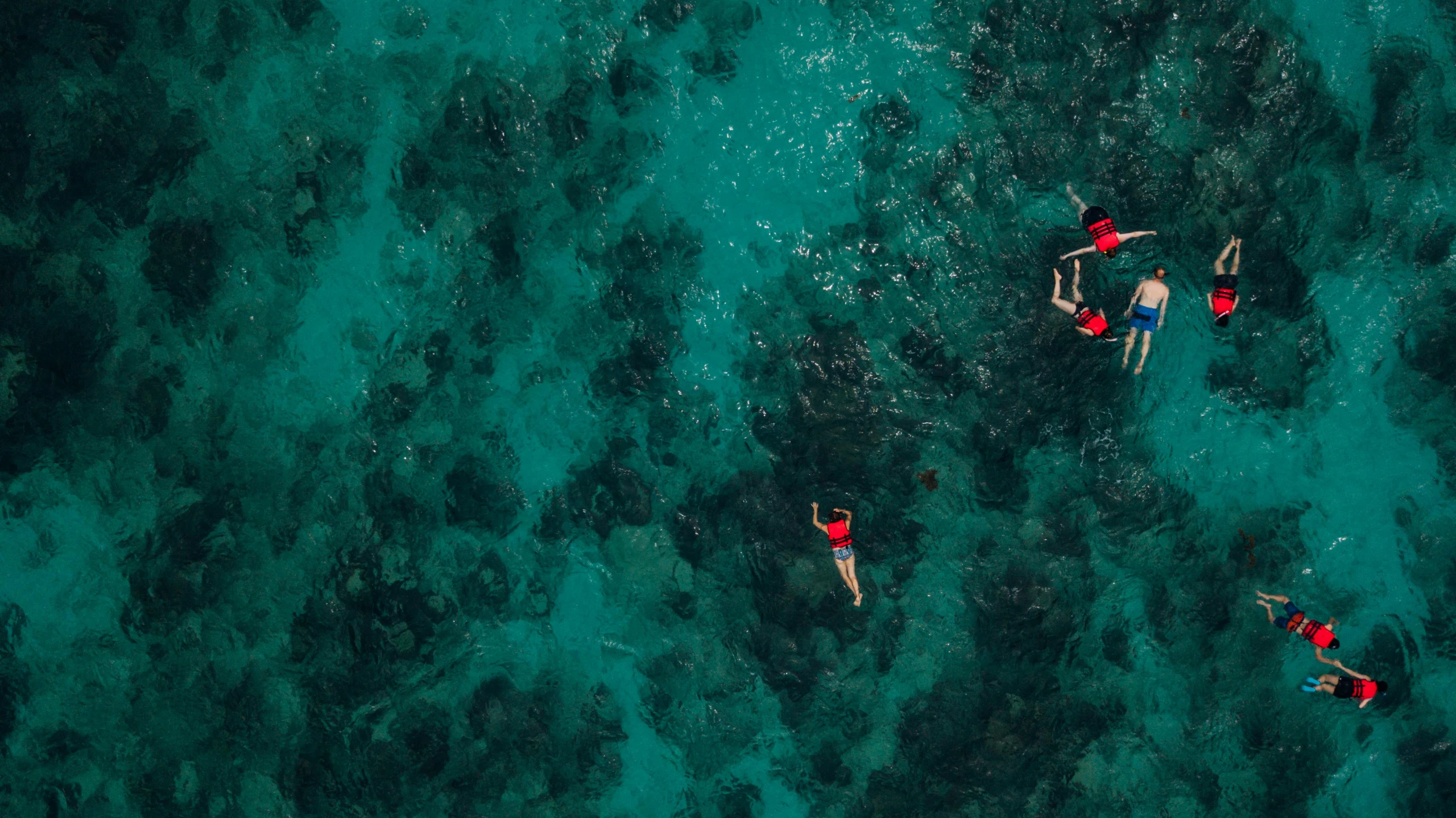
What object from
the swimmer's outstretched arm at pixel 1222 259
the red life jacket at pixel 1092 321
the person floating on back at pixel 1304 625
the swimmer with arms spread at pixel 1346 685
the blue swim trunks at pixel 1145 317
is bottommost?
the swimmer with arms spread at pixel 1346 685

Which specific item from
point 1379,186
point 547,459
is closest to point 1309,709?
point 1379,186

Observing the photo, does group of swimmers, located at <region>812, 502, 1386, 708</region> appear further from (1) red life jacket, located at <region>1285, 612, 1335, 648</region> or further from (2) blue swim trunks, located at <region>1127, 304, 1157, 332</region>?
(2) blue swim trunks, located at <region>1127, 304, 1157, 332</region>

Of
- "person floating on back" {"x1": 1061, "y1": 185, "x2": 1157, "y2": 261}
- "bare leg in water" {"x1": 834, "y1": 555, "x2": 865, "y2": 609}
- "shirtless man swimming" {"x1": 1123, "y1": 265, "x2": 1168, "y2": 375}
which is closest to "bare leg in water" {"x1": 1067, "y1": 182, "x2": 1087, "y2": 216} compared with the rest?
"person floating on back" {"x1": 1061, "y1": 185, "x2": 1157, "y2": 261}

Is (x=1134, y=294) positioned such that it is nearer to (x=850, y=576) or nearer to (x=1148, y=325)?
(x=1148, y=325)

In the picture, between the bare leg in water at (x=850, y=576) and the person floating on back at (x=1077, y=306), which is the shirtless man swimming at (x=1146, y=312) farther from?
the bare leg in water at (x=850, y=576)

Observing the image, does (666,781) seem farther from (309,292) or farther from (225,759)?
(309,292)

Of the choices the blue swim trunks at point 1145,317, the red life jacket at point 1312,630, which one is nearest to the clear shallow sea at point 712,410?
the blue swim trunks at point 1145,317
